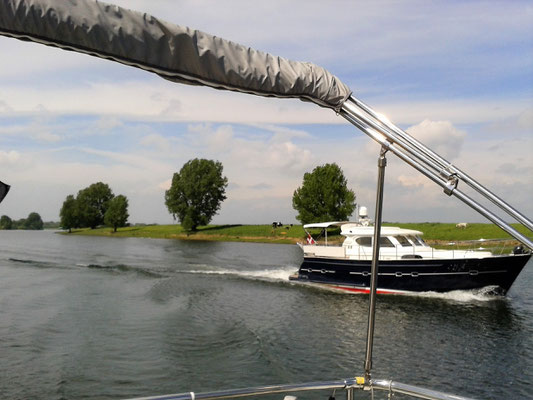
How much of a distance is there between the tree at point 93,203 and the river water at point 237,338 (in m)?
96.7

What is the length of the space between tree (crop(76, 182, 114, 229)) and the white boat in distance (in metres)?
105

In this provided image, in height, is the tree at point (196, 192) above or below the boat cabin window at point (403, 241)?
above

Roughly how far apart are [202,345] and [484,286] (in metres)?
15.8

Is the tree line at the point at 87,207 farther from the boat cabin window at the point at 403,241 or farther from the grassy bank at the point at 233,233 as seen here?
the boat cabin window at the point at 403,241

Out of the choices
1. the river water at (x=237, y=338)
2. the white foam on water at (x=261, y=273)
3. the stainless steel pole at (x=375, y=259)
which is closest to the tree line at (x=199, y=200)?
the white foam on water at (x=261, y=273)

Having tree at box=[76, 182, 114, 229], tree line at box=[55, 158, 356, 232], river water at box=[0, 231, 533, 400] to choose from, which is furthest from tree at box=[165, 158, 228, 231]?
river water at box=[0, 231, 533, 400]

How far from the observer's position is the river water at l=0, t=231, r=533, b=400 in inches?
499

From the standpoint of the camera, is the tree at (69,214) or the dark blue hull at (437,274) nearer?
the dark blue hull at (437,274)

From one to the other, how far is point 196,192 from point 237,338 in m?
81.6

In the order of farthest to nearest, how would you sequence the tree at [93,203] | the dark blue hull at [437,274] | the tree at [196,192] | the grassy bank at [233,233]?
1. the tree at [93,203]
2. the tree at [196,192]
3. the grassy bank at [233,233]
4. the dark blue hull at [437,274]

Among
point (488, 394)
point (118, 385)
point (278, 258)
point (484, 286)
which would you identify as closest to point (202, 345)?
point (118, 385)

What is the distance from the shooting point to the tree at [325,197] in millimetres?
72875

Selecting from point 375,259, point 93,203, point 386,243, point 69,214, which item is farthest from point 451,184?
point 93,203

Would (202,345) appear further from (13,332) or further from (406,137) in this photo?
(406,137)
